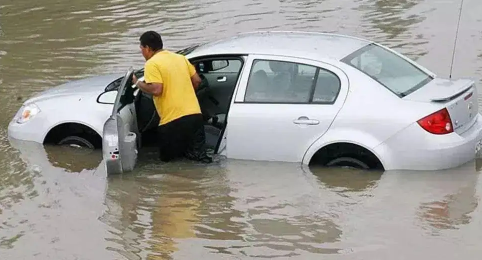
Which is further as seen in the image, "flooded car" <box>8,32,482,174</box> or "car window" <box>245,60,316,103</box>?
"car window" <box>245,60,316,103</box>

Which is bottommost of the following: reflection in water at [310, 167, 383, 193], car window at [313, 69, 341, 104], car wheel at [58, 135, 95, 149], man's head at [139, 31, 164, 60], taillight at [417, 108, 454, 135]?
reflection in water at [310, 167, 383, 193]

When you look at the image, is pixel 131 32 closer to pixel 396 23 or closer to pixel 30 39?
pixel 30 39

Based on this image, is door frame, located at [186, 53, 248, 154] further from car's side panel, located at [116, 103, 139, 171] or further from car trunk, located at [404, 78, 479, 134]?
car trunk, located at [404, 78, 479, 134]

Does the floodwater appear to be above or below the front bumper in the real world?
below

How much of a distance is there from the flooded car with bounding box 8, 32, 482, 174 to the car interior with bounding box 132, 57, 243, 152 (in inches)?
0.6

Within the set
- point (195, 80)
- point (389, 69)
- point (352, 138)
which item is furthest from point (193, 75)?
point (389, 69)

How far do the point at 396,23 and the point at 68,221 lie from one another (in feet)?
40.3

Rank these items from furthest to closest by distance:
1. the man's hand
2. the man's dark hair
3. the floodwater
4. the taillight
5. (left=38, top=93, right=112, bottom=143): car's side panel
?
(left=38, top=93, right=112, bottom=143): car's side panel < the man's dark hair < the man's hand < the taillight < the floodwater

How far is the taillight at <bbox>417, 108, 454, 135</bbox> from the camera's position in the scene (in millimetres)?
7250

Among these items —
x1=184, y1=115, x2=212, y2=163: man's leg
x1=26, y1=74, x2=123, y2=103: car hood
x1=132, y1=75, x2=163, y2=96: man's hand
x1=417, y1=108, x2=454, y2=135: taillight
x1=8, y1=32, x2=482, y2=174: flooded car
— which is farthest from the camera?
x1=26, y1=74, x2=123, y2=103: car hood

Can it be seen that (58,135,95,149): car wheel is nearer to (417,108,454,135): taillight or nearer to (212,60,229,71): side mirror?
(212,60,229,71): side mirror

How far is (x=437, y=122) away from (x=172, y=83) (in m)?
2.61

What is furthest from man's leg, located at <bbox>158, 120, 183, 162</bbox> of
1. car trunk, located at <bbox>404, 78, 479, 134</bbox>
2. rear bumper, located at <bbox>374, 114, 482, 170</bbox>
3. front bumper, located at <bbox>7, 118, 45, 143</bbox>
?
car trunk, located at <bbox>404, 78, 479, 134</bbox>

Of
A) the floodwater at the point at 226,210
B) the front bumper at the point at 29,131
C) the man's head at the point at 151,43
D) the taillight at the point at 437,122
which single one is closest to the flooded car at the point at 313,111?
the taillight at the point at 437,122
